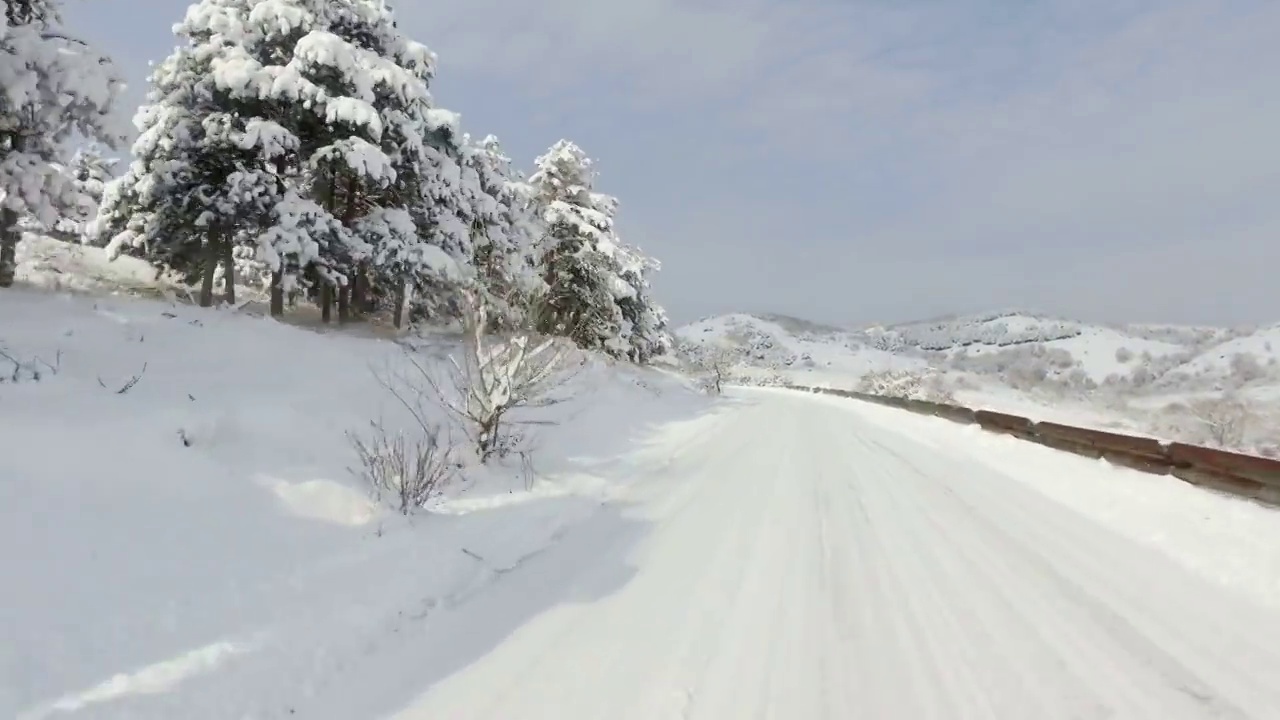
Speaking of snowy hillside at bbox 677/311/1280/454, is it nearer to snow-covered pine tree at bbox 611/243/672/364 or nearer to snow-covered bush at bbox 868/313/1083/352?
snow-covered bush at bbox 868/313/1083/352

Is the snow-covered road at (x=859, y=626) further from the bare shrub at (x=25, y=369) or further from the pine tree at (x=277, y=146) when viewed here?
the pine tree at (x=277, y=146)

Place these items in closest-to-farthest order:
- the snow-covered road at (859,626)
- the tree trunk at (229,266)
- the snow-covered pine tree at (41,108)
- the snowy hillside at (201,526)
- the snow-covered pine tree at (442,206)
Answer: the snow-covered road at (859,626)
the snowy hillside at (201,526)
the snow-covered pine tree at (41,108)
the tree trunk at (229,266)
the snow-covered pine tree at (442,206)

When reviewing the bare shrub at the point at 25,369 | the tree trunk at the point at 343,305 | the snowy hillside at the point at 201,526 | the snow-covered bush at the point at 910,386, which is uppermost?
the snow-covered bush at the point at 910,386

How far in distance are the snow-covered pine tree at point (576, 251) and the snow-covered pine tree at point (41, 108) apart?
50.9ft

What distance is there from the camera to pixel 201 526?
5414 millimetres

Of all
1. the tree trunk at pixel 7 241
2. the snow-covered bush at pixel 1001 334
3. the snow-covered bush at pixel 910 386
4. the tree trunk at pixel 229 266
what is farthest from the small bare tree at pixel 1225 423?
the snow-covered bush at pixel 1001 334

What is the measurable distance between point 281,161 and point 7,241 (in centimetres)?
572

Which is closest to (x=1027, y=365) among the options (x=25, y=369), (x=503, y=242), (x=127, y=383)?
(x=503, y=242)

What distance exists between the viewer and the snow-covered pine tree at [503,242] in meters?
10.7

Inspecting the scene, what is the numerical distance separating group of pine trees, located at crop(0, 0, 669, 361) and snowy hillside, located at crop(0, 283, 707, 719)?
9.21ft

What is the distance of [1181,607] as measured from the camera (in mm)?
4762

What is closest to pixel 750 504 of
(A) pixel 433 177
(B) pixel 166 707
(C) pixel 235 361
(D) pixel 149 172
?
(B) pixel 166 707

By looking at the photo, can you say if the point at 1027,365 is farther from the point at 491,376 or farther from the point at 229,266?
the point at 491,376

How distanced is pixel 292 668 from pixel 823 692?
→ 3.01 metres
